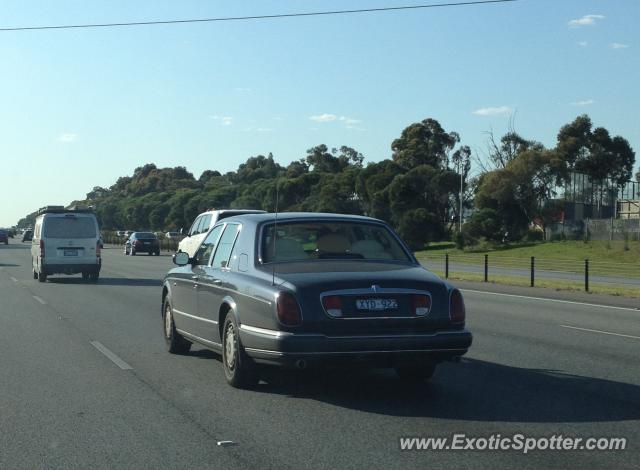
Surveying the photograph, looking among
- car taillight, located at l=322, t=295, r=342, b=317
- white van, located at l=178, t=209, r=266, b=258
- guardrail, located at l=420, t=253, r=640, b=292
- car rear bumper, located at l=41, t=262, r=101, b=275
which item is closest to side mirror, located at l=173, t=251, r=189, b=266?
car taillight, located at l=322, t=295, r=342, b=317

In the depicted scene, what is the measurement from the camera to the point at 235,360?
29.9 feet

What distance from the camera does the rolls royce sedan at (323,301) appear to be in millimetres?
8242

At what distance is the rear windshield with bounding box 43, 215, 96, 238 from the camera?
93.5 ft

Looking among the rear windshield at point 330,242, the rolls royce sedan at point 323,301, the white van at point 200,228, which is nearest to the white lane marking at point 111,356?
the rolls royce sedan at point 323,301

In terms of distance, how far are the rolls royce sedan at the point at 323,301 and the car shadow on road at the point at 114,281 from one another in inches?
669

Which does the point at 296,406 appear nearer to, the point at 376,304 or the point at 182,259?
the point at 376,304

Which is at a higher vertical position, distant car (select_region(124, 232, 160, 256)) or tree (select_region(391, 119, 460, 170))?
tree (select_region(391, 119, 460, 170))

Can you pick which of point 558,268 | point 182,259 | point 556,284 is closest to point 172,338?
point 182,259

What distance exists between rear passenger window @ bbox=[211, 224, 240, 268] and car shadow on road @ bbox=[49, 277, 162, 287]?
53.5 ft

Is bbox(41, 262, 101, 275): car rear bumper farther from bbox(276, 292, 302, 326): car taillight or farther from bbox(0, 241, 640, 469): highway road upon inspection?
bbox(276, 292, 302, 326): car taillight

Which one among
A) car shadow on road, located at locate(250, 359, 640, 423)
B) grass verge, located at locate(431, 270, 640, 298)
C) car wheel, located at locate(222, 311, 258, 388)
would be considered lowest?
grass verge, located at locate(431, 270, 640, 298)

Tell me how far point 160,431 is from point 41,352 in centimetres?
526

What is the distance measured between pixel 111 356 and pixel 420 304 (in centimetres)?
483

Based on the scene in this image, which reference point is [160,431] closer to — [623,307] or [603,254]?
[623,307]
